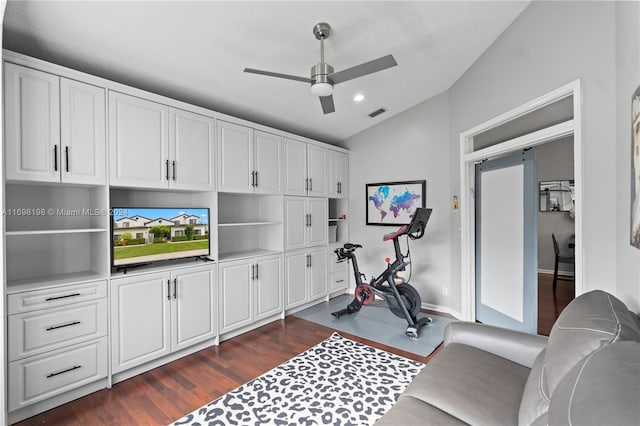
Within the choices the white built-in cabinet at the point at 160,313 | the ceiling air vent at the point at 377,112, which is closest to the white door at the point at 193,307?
the white built-in cabinet at the point at 160,313

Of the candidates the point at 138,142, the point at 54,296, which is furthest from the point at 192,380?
the point at 138,142

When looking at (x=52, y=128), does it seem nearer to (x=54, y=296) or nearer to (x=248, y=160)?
(x=54, y=296)

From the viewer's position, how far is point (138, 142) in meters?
2.56

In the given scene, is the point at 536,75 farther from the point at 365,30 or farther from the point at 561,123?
the point at 365,30

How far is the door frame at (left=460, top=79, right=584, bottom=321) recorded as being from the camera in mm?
2047

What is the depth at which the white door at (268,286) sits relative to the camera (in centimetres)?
354

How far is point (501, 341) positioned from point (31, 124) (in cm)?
343

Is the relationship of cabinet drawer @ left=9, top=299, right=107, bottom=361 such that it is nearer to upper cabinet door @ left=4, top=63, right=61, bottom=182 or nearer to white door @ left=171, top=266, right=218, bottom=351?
white door @ left=171, top=266, right=218, bottom=351

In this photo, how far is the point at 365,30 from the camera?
2.45 meters

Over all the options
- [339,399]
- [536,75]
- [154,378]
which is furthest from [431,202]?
[154,378]

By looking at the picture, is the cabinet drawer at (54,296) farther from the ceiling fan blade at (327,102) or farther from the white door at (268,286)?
the ceiling fan blade at (327,102)

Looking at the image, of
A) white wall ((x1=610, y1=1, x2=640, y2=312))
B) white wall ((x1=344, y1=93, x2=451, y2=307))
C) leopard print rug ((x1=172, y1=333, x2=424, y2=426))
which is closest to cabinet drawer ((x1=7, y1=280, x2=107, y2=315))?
leopard print rug ((x1=172, y1=333, x2=424, y2=426))

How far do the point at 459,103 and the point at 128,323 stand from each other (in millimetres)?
4246

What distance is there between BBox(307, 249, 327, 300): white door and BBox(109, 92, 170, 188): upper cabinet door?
230 centimetres
